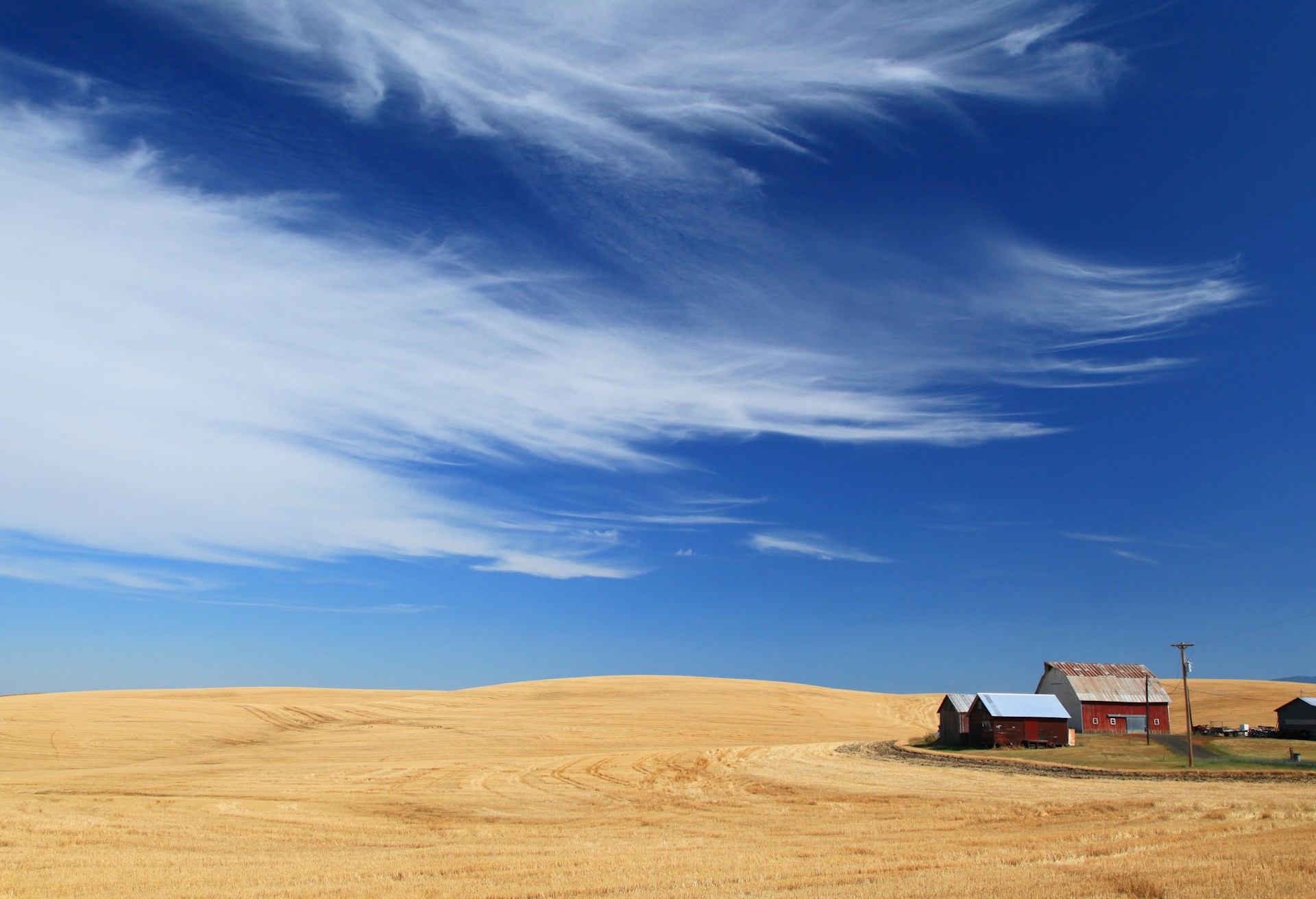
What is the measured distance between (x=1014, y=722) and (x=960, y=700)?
352cm

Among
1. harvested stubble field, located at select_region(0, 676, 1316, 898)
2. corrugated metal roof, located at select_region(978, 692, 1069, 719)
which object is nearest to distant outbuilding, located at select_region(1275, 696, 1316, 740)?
corrugated metal roof, located at select_region(978, 692, 1069, 719)

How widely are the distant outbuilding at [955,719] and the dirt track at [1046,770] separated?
17.0 ft

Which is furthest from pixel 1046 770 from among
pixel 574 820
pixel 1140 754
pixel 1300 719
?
pixel 1300 719

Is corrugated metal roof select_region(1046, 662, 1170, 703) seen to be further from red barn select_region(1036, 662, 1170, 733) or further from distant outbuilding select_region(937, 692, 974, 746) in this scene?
distant outbuilding select_region(937, 692, 974, 746)

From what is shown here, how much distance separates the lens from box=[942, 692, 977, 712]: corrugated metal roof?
175 feet

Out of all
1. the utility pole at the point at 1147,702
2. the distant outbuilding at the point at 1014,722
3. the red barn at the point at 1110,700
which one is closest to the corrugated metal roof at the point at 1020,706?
the distant outbuilding at the point at 1014,722

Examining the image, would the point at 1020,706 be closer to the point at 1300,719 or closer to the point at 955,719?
the point at 955,719

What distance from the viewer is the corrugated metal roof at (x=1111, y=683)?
192 ft

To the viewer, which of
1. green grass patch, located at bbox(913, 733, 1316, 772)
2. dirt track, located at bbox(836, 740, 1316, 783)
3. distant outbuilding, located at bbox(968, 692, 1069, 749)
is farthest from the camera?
distant outbuilding, located at bbox(968, 692, 1069, 749)

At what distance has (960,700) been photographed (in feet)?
177

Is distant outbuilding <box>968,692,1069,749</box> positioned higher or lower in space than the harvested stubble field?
higher

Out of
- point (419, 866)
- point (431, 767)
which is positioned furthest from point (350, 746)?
point (419, 866)

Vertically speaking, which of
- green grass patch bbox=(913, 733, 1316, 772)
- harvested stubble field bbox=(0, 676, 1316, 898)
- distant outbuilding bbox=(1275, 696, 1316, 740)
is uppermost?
distant outbuilding bbox=(1275, 696, 1316, 740)

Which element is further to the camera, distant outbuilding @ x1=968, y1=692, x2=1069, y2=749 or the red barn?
the red barn
